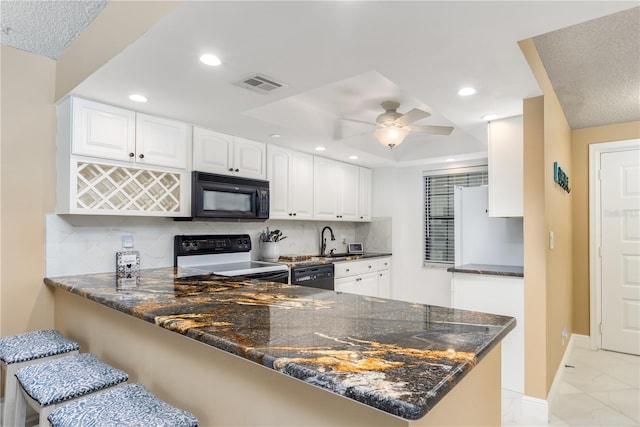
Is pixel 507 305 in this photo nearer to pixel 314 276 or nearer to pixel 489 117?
pixel 489 117

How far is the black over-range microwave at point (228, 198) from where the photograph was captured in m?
3.02

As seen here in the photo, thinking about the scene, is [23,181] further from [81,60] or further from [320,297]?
[320,297]

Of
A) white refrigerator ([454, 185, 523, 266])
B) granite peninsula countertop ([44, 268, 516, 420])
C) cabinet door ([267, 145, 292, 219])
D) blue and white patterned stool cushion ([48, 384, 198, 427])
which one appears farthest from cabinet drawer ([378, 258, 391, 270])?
blue and white patterned stool cushion ([48, 384, 198, 427])

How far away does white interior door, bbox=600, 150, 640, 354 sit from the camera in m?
3.83

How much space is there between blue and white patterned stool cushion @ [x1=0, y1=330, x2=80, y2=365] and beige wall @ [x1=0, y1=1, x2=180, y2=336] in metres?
0.45

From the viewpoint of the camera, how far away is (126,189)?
264 centimetres

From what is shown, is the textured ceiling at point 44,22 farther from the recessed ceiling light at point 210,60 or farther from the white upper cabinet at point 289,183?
the white upper cabinet at point 289,183

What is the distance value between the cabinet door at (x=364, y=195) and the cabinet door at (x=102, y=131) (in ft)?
10.1

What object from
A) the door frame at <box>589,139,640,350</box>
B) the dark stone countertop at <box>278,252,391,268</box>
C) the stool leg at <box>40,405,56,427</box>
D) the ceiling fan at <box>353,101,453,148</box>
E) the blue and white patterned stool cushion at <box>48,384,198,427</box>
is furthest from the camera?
the door frame at <box>589,139,640,350</box>

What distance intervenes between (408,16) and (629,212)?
12.7 feet

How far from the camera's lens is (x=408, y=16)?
4.80ft

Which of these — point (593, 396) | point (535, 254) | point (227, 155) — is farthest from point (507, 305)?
point (227, 155)

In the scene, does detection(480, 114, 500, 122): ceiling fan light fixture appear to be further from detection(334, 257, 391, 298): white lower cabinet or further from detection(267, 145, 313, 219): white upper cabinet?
detection(334, 257, 391, 298): white lower cabinet

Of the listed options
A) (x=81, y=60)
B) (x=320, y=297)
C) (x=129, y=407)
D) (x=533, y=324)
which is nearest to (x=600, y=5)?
(x=320, y=297)
